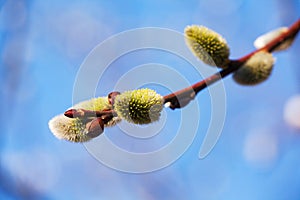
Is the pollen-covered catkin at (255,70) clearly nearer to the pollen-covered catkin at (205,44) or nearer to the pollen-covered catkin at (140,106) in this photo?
the pollen-covered catkin at (205,44)

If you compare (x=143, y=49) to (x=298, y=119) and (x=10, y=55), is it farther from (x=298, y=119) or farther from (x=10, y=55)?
(x=298, y=119)

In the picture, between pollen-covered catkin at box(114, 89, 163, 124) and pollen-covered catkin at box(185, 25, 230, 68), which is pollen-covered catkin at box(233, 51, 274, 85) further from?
pollen-covered catkin at box(114, 89, 163, 124)

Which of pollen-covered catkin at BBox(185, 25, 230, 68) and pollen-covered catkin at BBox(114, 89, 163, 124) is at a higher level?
pollen-covered catkin at BBox(185, 25, 230, 68)

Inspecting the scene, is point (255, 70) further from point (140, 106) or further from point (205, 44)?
point (140, 106)

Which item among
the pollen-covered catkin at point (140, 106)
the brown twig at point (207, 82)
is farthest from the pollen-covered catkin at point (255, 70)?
the pollen-covered catkin at point (140, 106)

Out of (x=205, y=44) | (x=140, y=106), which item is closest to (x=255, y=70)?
(x=205, y=44)

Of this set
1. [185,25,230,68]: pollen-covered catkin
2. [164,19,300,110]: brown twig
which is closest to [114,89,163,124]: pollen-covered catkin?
[164,19,300,110]: brown twig

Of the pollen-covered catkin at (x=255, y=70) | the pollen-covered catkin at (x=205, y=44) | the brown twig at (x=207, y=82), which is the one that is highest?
the pollen-covered catkin at (x=205, y=44)

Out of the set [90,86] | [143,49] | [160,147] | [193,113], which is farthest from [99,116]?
[143,49]

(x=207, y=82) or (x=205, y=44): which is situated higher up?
(x=205, y=44)
